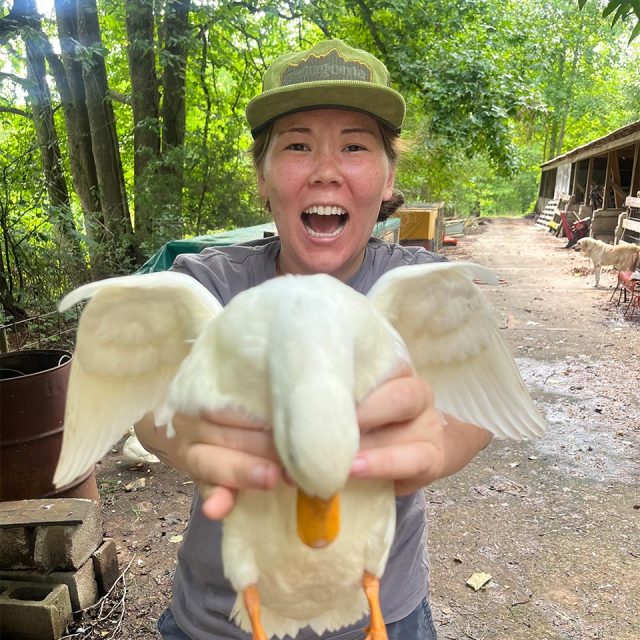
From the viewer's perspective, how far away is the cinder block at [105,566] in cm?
308

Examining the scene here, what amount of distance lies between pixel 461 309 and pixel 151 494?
350 centimetres

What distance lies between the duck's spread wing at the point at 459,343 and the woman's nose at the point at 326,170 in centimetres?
52

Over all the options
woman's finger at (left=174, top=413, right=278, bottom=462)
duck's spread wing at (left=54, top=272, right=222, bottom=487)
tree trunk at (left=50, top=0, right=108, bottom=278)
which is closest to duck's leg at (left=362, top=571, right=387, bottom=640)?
woman's finger at (left=174, top=413, right=278, bottom=462)

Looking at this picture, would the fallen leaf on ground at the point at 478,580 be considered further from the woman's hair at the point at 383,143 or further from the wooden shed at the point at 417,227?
the wooden shed at the point at 417,227

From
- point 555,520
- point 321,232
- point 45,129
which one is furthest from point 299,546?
point 45,129

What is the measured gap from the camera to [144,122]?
8.79 metres

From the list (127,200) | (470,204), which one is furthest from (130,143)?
(470,204)

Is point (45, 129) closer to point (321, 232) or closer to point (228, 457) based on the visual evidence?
point (321, 232)

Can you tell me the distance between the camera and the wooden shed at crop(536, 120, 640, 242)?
14.8 metres

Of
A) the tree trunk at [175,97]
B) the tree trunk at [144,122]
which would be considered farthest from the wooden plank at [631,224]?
the tree trunk at [144,122]

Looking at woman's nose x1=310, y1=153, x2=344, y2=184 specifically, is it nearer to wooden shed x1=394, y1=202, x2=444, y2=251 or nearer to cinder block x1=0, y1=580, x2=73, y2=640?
cinder block x1=0, y1=580, x2=73, y2=640

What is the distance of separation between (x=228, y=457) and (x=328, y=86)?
1.17m

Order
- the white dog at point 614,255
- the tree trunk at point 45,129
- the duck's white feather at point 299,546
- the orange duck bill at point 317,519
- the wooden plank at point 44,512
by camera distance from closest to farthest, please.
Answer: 1. the orange duck bill at point 317,519
2. the duck's white feather at point 299,546
3. the wooden plank at point 44,512
4. the tree trunk at point 45,129
5. the white dog at point 614,255

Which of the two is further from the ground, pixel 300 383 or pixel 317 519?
pixel 300 383
